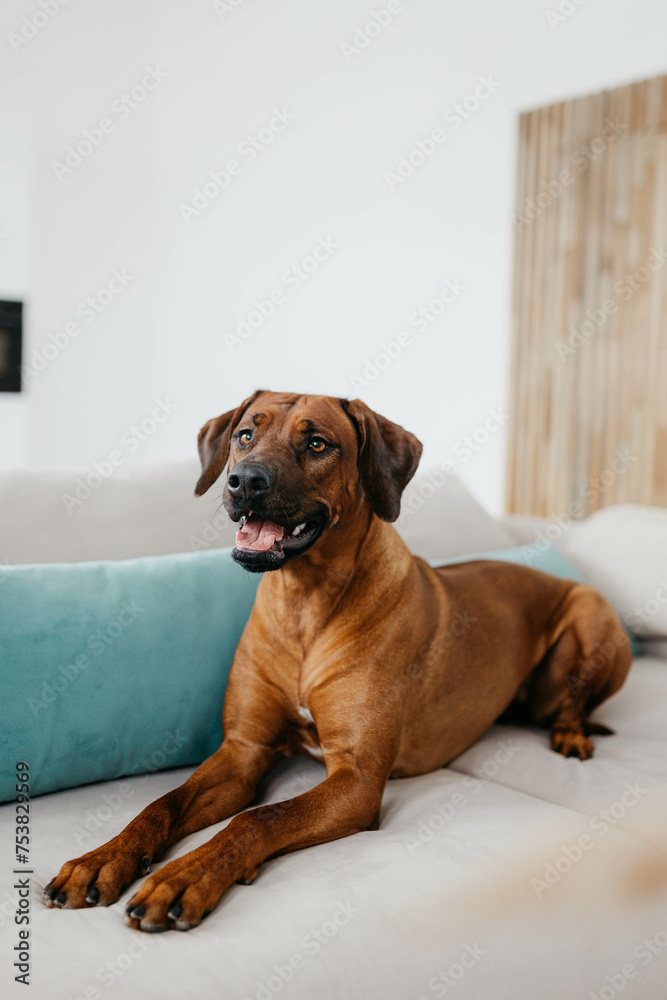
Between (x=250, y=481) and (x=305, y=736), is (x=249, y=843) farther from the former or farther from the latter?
(x=250, y=481)

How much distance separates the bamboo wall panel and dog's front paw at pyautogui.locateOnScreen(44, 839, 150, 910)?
13.2 feet

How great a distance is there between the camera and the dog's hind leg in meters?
2.04

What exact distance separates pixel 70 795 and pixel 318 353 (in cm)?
478

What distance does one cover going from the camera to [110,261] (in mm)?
5895

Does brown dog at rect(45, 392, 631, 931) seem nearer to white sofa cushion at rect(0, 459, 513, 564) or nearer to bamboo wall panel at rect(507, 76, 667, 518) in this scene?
white sofa cushion at rect(0, 459, 513, 564)

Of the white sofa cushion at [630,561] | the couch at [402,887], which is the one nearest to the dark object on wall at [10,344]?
the couch at [402,887]

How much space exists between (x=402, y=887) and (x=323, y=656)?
476 millimetres

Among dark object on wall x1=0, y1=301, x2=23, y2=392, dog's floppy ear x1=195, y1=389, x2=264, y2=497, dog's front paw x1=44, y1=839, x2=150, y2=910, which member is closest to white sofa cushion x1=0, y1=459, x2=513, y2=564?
dog's floppy ear x1=195, y1=389, x2=264, y2=497

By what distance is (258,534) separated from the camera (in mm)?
1439

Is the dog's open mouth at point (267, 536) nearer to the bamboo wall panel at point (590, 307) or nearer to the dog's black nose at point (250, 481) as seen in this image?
the dog's black nose at point (250, 481)

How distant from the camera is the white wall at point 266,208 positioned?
5.21 m

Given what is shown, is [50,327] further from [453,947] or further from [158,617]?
[453,947]

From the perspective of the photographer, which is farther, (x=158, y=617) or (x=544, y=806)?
(x=158, y=617)

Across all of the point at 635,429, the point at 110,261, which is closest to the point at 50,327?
the point at 110,261
